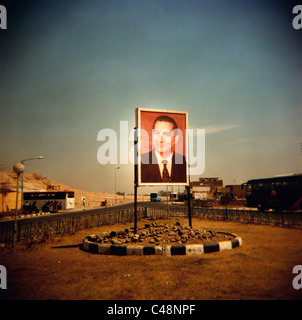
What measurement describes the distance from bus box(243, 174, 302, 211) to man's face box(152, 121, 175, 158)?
19.9 meters

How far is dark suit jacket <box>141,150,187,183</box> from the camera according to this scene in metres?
9.41

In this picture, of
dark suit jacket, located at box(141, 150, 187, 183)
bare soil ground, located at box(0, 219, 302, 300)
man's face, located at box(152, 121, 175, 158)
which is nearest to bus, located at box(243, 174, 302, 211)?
bare soil ground, located at box(0, 219, 302, 300)

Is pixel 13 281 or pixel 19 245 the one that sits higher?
pixel 13 281

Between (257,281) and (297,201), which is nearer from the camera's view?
(257,281)

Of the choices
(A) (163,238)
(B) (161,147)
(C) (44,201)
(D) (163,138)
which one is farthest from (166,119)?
(C) (44,201)

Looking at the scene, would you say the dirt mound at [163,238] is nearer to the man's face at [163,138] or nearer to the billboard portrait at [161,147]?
the billboard portrait at [161,147]

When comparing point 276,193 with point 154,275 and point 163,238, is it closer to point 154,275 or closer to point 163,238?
point 163,238

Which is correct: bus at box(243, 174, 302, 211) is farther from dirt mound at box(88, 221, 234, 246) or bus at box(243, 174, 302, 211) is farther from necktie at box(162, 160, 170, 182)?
necktie at box(162, 160, 170, 182)

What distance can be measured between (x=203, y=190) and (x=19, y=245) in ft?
155

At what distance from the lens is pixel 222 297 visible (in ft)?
13.0

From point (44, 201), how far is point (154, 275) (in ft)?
110
